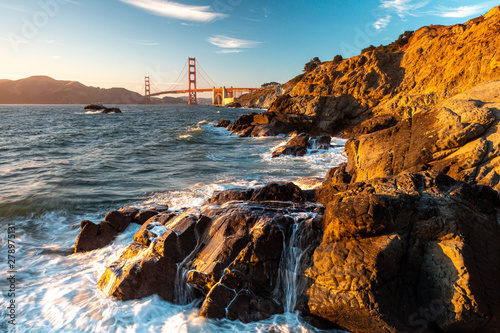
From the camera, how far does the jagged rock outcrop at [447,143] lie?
497cm

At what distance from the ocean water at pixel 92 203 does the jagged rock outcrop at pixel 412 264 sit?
67 centimetres

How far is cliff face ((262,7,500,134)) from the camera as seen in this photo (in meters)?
14.7

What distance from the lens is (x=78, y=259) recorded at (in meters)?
5.11

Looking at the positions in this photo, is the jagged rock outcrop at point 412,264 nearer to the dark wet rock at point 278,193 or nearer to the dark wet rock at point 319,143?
the dark wet rock at point 278,193

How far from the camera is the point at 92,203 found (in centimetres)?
788

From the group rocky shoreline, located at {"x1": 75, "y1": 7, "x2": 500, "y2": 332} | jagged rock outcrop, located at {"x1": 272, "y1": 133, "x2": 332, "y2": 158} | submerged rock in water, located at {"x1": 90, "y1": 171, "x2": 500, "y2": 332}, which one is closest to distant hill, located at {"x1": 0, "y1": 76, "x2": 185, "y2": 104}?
jagged rock outcrop, located at {"x1": 272, "y1": 133, "x2": 332, "y2": 158}

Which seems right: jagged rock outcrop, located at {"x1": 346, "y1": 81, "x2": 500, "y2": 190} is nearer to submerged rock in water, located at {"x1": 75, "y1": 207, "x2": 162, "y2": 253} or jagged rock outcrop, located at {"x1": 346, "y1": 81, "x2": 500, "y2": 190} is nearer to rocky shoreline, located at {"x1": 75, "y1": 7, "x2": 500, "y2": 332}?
rocky shoreline, located at {"x1": 75, "y1": 7, "x2": 500, "y2": 332}

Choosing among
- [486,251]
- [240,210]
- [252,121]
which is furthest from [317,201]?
[252,121]

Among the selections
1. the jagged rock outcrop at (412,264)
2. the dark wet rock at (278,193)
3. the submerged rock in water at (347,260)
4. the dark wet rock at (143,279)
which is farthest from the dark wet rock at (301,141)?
the dark wet rock at (143,279)

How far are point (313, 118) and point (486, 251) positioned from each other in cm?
2009

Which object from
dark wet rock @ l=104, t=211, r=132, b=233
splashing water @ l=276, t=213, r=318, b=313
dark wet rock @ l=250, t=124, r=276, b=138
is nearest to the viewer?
→ splashing water @ l=276, t=213, r=318, b=313

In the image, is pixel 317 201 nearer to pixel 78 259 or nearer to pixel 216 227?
pixel 216 227

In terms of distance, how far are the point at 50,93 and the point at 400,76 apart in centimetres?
14558

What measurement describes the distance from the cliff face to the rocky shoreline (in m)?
8.47
